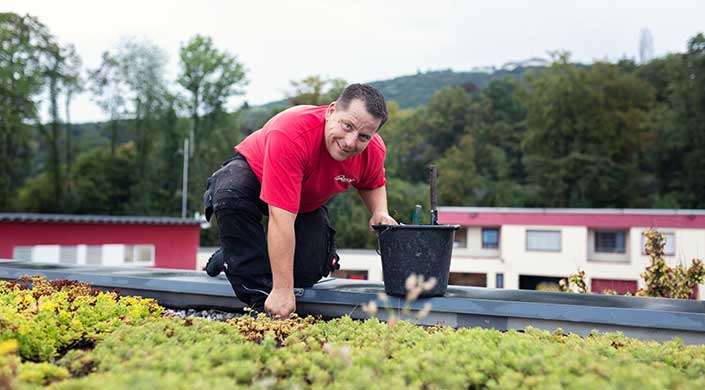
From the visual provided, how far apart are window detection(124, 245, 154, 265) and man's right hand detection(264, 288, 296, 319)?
18.6 metres

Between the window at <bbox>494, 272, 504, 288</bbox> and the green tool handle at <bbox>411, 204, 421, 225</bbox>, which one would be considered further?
the window at <bbox>494, 272, 504, 288</bbox>

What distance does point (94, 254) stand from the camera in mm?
19172

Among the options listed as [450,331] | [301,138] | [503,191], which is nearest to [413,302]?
[450,331]

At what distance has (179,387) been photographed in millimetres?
1532

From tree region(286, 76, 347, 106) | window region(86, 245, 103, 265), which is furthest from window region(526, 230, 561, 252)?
window region(86, 245, 103, 265)

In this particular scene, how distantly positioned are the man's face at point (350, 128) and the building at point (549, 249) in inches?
844

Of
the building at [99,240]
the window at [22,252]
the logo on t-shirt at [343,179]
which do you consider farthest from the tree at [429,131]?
the logo on t-shirt at [343,179]

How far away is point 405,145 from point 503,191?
8.03 meters

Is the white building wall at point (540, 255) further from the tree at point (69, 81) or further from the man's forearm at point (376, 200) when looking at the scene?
the tree at point (69, 81)

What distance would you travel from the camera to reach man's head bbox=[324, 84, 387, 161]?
296 centimetres

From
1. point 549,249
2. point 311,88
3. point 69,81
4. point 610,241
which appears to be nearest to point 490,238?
point 549,249

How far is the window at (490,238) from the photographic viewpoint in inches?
1102

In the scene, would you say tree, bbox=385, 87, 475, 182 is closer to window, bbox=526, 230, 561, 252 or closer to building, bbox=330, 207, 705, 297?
building, bbox=330, 207, 705, 297

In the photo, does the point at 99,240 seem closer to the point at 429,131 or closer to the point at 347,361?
the point at 347,361
